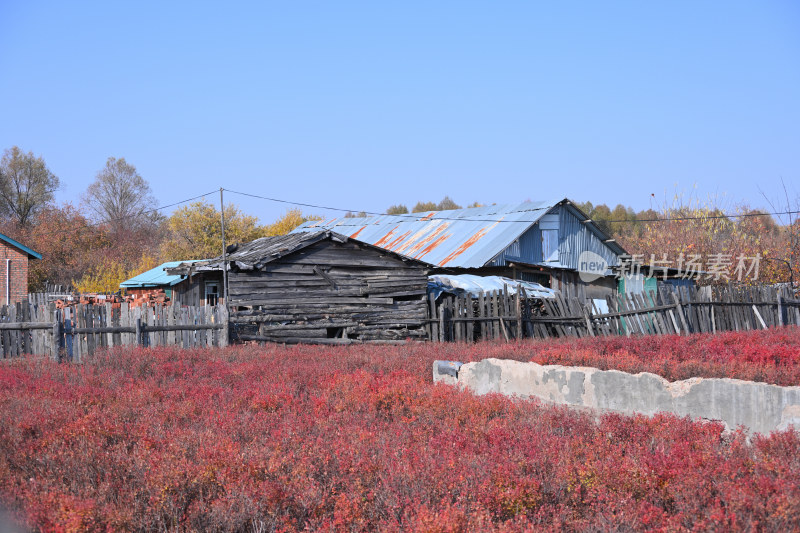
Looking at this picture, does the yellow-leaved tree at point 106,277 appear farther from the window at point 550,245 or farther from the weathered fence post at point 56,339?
the weathered fence post at point 56,339

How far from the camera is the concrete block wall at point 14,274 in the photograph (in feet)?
98.6

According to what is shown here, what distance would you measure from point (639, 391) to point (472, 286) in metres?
15.1

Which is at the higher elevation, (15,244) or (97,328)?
(15,244)

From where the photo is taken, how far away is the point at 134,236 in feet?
210

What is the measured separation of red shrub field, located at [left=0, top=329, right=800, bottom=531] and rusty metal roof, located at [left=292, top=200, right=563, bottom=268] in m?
17.0

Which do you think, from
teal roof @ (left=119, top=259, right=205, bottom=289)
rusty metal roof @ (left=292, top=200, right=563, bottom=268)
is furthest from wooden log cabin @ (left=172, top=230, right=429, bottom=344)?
teal roof @ (left=119, top=259, right=205, bottom=289)

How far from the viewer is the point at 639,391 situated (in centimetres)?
813

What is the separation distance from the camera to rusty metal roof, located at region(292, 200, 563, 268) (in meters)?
27.0

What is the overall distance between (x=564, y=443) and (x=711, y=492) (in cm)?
173

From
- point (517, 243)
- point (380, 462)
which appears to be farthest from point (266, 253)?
point (380, 462)

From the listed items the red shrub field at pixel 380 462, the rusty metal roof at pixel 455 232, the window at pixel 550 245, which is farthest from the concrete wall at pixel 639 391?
the window at pixel 550 245

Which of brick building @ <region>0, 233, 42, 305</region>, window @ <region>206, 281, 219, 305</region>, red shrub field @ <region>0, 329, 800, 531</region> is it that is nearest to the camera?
red shrub field @ <region>0, 329, 800, 531</region>

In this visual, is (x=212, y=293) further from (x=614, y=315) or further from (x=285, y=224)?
(x=285, y=224)

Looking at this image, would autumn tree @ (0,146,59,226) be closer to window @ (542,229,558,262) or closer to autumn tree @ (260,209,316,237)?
autumn tree @ (260,209,316,237)
